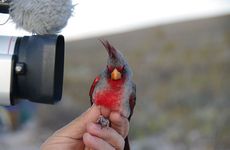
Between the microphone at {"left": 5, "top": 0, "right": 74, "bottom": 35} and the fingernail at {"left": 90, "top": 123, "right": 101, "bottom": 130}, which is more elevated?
the microphone at {"left": 5, "top": 0, "right": 74, "bottom": 35}

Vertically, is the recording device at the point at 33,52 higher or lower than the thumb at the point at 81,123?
higher

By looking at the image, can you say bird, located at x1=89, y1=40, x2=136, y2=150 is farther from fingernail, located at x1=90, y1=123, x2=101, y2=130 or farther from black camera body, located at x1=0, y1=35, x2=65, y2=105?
black camera body, located at x1=0, y1=35, x2=65, y2=105

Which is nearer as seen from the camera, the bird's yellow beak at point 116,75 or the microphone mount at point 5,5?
the microphone mount at point 5,5

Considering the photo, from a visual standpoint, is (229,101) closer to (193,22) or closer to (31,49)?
(193,22)

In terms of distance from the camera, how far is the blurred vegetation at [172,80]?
15.4 feet

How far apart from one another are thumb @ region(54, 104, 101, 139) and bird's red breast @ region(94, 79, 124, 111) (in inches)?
0.6

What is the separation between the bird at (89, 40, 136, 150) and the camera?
1.00m

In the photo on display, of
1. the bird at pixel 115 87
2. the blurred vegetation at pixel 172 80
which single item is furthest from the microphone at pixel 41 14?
the blurred vegetation at pixel 172 80

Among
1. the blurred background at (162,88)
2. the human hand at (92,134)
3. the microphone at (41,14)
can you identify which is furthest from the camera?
the blurred background at (162,88)

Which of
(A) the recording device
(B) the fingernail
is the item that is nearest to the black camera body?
(A) the recording device

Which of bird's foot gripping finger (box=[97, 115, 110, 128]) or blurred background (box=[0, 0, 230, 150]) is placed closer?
bird's foot gripping finger (box=[97, 115, 110, 128])

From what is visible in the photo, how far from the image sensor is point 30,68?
2.85ft

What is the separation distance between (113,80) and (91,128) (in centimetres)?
11

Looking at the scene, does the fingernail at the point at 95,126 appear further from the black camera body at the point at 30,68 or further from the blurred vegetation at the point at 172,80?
the blurred vegetation at the point at 172,80
